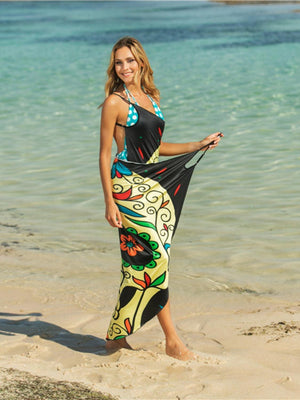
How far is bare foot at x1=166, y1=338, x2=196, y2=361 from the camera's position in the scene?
389 cm

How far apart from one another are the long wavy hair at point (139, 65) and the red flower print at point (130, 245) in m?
0.86

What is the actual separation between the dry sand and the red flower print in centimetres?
63

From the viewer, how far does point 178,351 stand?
391 cm

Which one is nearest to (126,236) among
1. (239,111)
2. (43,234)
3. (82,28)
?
(43,234)

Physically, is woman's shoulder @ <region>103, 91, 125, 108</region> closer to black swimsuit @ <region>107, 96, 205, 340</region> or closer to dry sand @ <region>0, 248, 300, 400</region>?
black swimsuit @ <region>107, 96, 205, 340</region>

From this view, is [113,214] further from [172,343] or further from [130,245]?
[172,343]

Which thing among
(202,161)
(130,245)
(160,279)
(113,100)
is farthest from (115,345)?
(202,161)

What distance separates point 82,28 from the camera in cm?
3691

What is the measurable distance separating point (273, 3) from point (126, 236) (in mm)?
55529

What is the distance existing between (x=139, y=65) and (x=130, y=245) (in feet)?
3.52

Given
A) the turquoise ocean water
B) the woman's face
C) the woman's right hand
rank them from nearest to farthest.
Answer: the woman's right hand
the woman's face
the turquoise ocean water

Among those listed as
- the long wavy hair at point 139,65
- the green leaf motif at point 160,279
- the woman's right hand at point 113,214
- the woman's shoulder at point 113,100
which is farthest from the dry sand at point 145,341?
the long wavy hair at point 139,65

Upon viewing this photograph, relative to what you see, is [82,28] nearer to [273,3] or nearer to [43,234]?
[273,3]

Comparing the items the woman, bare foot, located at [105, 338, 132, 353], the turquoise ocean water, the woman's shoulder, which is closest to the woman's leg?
the woman
